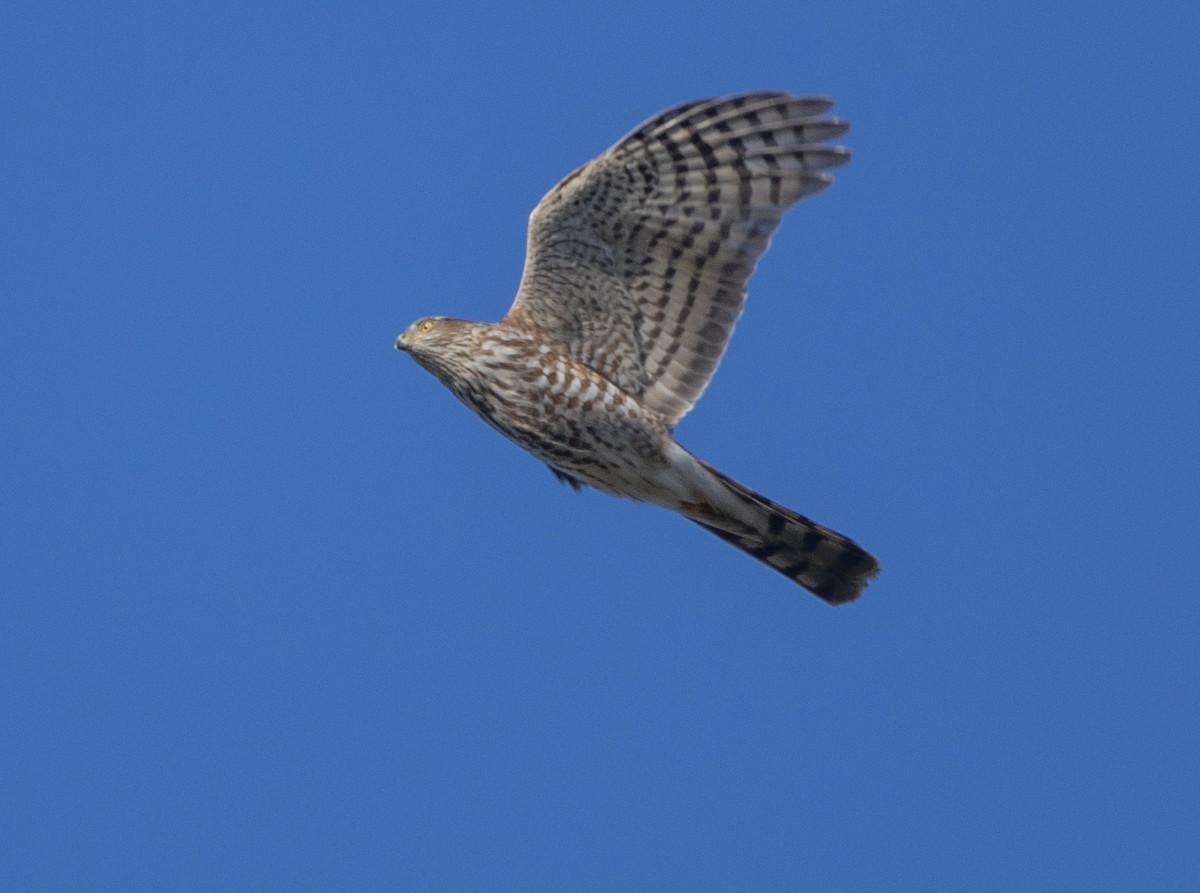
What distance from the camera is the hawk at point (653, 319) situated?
15750 mm

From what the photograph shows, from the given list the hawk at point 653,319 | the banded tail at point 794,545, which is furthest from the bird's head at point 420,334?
the banded tail at point 794,545

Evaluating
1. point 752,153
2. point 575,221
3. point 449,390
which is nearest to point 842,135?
point 752,153

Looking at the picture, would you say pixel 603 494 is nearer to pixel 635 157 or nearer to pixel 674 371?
pixel 674 371

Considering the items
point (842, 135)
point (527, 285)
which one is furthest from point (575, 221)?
point (842, 135)

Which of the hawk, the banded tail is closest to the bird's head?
the hawk

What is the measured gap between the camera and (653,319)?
53.1 feet

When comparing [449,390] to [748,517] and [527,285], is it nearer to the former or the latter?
[527,285]

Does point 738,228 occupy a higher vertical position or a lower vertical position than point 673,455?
higher

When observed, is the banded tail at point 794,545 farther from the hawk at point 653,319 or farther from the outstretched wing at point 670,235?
the outstretched wing at point 670,235

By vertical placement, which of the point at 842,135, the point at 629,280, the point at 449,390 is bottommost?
the point at 449,390

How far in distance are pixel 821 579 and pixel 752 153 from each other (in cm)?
227

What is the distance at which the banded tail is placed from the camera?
52.5 feet

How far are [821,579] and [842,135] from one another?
2.34 m

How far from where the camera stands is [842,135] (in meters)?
15.7
